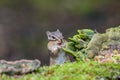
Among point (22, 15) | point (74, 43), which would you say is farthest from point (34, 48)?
point (74, 43)

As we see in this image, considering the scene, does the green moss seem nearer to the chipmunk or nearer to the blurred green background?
the chipmunk

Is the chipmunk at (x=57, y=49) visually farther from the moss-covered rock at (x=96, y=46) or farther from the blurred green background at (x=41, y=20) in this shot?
the blurred green background at (x=41, y=20)

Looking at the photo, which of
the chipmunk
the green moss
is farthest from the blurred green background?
the green moss

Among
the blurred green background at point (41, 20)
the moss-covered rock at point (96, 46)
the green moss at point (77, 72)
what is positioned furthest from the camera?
the blurred green background at point (41, 20)

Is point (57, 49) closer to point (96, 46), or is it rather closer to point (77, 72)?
point (96, 46)

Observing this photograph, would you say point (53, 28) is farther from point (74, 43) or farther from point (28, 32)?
point (74, 43)

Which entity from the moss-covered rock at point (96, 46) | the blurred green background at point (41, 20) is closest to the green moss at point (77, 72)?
the moss-covered rock at point (96, 46)
